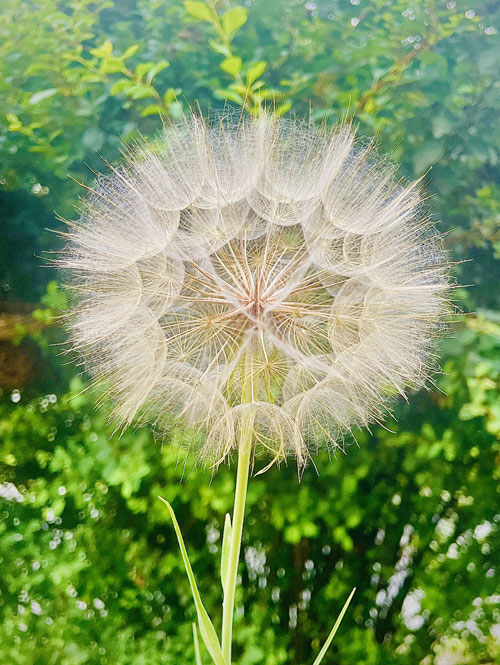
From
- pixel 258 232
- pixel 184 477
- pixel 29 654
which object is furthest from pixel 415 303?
pixel 29 654

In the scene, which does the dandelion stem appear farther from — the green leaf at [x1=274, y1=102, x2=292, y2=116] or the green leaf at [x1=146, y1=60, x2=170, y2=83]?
the green leaf at [x1=146, y1=60, x2=170, y2=83]

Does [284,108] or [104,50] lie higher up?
[104,50]

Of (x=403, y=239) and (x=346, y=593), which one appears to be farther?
(x=346, y=593)

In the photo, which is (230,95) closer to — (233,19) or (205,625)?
(233,19)

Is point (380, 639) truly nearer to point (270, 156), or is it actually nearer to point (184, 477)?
point (184, 477)

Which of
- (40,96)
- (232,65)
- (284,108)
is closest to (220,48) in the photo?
(232,65)

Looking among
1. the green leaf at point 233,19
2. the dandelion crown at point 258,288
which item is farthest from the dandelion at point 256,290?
the green leaf at point 233,19

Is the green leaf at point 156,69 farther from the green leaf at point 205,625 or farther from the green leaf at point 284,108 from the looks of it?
the green leaf at point 205,625
